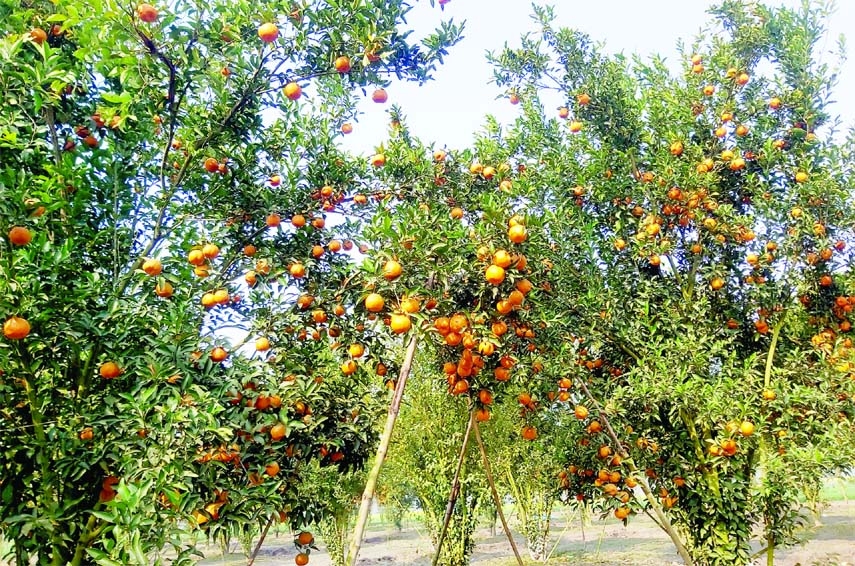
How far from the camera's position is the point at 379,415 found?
4805 mm

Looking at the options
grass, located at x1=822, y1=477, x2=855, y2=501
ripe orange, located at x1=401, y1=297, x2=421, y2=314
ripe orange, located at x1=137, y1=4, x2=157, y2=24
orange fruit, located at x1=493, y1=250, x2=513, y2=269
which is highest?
ripe orange, located at x1=137, y1=4, x2=157, y2=24

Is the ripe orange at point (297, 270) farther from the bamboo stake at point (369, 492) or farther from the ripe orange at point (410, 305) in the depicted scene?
the bamboo stake at point (369, 492)

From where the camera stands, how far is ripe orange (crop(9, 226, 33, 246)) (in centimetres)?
304

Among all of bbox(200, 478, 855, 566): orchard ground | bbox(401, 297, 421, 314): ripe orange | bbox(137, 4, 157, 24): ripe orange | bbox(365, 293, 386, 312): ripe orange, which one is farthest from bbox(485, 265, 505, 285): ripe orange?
bbox(200, 478, 855, 566): orchard ground

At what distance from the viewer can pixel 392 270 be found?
3.61 metres

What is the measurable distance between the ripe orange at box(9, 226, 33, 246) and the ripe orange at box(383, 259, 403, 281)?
2.02 meters

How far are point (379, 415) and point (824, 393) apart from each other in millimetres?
5045

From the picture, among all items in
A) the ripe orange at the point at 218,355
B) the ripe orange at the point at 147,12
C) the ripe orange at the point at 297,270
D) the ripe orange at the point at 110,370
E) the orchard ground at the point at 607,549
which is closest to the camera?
the ripe orange at the point at 147,12

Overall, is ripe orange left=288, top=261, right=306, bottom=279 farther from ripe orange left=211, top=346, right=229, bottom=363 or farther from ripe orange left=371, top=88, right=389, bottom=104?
ripe orange left=371, top=88, right=389, bottom=104

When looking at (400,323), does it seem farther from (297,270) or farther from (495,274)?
(297,270)

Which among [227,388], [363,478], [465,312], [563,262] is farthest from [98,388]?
[363,478]

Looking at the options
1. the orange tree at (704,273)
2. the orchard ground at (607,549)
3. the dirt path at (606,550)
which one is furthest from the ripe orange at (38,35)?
the dirt path at (606,550)

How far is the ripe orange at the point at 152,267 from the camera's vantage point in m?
3.68

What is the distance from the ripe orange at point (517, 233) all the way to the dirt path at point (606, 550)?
39.8ft
